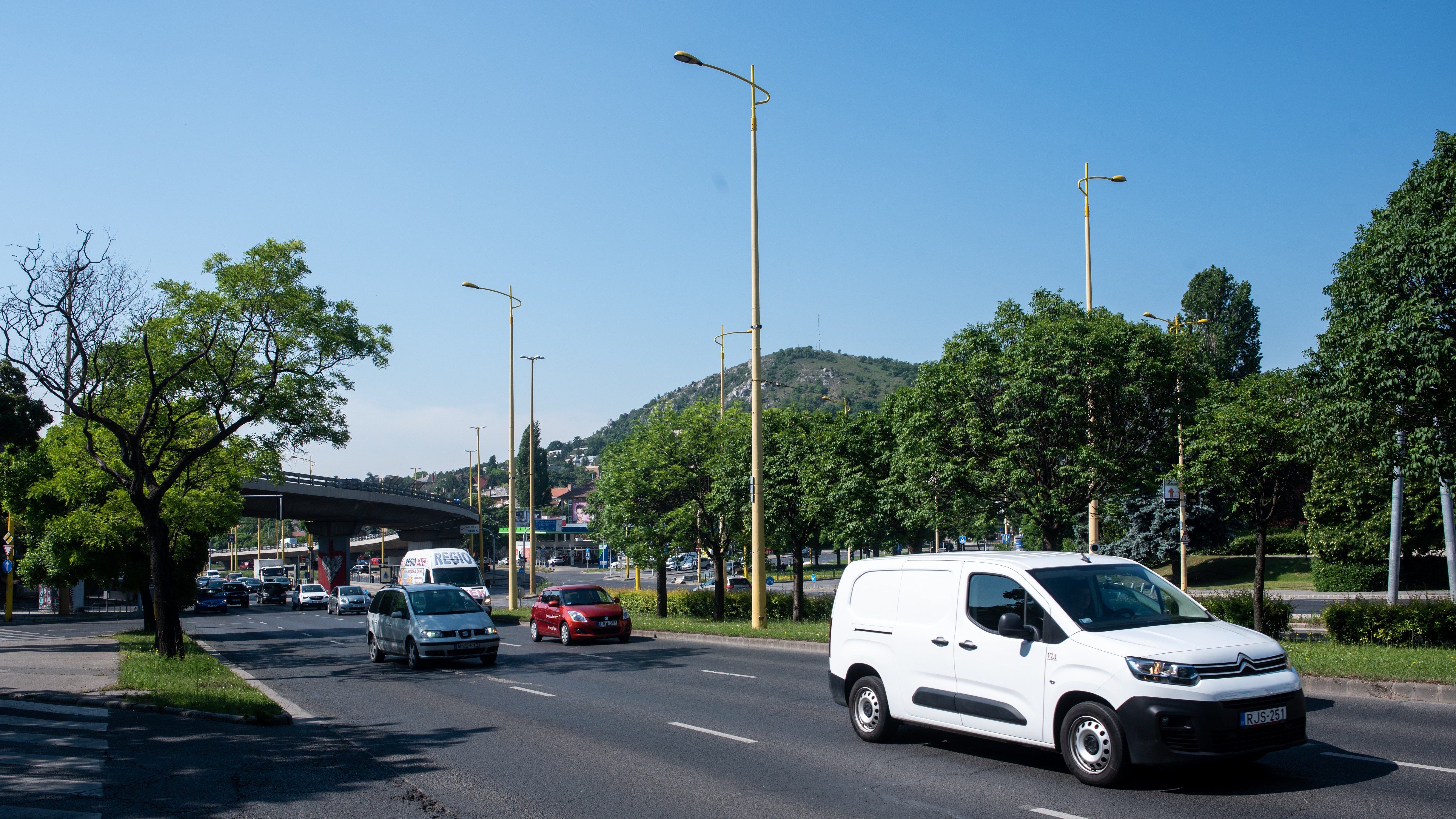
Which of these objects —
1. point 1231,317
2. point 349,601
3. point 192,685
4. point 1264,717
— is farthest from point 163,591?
point 1231,317

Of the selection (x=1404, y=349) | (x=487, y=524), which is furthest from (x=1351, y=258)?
(x=487, y=524)

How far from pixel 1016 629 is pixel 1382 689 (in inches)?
284

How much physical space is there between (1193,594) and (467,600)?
28.6 metres

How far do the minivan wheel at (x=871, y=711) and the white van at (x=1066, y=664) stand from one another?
13 millimetres

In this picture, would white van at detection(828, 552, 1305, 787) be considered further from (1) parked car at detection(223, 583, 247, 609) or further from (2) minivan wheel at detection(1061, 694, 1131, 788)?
(1) parked car at detection(223, 583, 247, 609)

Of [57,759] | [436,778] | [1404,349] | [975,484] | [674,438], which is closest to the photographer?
[436,778]

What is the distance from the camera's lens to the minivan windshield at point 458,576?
39938mm

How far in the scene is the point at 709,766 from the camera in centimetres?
927

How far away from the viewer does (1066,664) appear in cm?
798

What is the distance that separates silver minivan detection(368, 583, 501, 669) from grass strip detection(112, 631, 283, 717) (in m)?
3.25

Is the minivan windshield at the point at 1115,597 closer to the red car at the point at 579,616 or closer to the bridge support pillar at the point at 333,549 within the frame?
the red car at the point at 579,616

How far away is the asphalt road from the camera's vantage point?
752 centimetres

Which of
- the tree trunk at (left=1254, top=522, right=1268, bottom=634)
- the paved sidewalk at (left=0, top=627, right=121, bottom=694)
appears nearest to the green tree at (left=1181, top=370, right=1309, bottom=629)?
the tree trunk at (left=1254, top=522, right=1268, bottom=634)

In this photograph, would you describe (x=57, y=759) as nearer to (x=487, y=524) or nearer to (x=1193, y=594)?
(x=1193, y=594)
